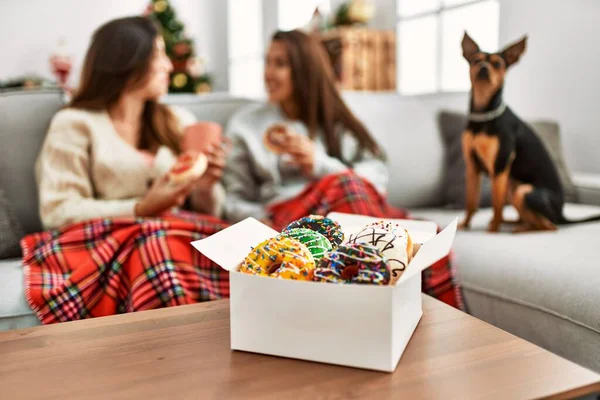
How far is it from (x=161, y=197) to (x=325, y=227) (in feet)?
2.50

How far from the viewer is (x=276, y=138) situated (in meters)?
1.82

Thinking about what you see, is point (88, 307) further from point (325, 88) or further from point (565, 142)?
point (565, 142)

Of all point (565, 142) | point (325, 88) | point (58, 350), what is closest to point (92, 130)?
point (325, 88)

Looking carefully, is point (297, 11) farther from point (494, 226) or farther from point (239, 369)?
point (239, 369)

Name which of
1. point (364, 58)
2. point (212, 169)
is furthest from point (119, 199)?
point (364, 58)

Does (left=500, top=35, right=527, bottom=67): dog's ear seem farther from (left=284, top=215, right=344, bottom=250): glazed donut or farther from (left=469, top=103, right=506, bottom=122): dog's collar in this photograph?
(left=284, top=215, right=344, bottom=250): glazed donut

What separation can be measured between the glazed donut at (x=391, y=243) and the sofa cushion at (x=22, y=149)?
1154mm

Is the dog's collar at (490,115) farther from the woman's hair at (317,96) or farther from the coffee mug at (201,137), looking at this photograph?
the coffee mug at (201,137)

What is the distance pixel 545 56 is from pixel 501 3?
46 centimetres

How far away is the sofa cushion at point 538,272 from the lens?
3.88 ft

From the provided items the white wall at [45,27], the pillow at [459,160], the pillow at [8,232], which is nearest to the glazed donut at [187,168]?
the pillow at [8,232]

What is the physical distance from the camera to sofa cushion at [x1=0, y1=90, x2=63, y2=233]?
164 cm

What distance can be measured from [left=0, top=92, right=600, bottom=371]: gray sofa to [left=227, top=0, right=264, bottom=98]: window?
13.6 feet

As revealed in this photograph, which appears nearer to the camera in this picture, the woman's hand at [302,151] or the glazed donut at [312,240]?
the glazed donut at [312,240]
